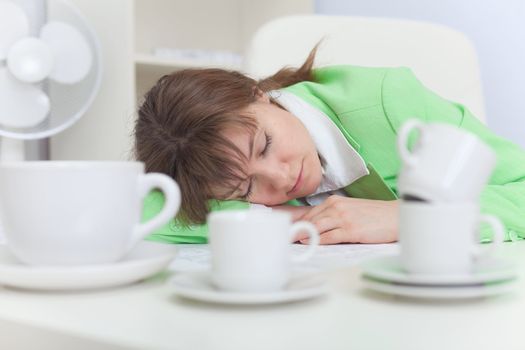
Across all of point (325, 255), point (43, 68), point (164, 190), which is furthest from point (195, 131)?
point (43, 68)

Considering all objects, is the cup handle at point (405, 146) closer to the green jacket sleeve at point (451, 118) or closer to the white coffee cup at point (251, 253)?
the white coffee cup at point (251, 253)

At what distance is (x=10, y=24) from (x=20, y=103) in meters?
0.19

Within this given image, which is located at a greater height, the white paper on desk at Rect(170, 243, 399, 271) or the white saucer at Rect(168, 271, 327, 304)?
the white saucer at Rect(168, 271, 327, 304)

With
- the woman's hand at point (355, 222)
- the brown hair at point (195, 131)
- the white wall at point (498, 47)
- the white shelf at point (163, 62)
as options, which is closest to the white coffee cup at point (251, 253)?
the woman's hand at point (355, 222)

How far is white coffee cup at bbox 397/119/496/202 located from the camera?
484 millimetres

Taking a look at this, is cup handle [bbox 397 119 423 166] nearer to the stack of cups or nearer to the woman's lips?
→ the stack of cups

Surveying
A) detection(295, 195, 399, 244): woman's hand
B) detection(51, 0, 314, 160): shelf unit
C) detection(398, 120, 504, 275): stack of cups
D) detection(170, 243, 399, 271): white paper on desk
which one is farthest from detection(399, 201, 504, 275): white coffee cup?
detection(51, 0, 314, 160): shelf unit

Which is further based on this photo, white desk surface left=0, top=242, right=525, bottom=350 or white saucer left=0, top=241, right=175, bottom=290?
white saucer left=0, top=241, right=175, bottom=290

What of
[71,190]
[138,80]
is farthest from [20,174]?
[138,80]

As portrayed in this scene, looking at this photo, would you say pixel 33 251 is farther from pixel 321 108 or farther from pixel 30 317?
pixel 321 108

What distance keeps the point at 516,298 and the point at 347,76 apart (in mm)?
899

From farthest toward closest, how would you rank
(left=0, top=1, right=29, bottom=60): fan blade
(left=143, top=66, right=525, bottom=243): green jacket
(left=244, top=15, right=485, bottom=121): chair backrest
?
(left=0, top=1, right=29, bottom=60): fan blade < (left=244, top=15, right=485, bottom=121): chair backrest < (left=143, top=66, right=525, bottom=243): green jacket

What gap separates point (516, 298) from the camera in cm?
49

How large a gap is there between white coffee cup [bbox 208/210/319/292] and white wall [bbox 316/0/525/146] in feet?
5.83
